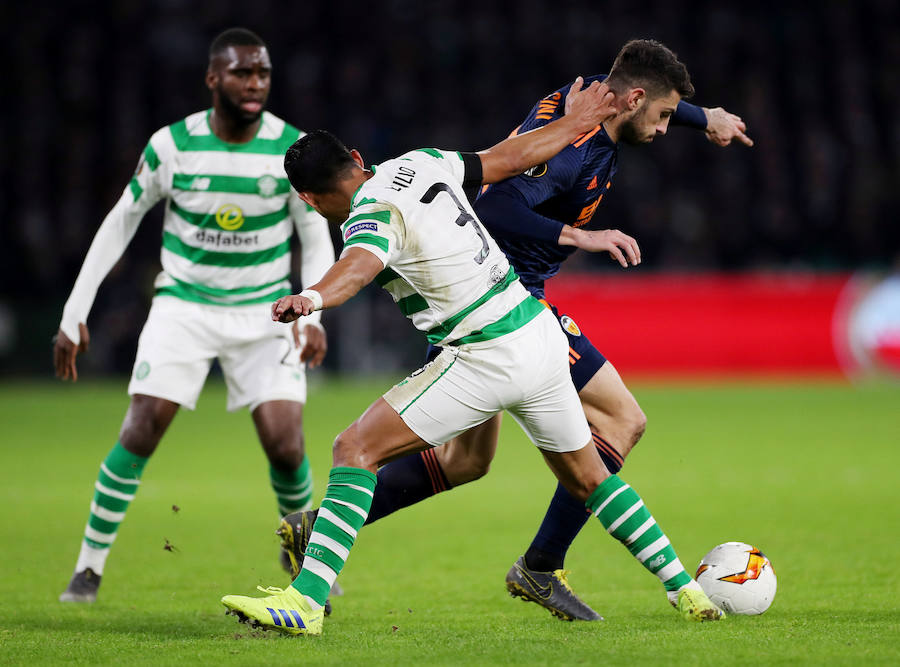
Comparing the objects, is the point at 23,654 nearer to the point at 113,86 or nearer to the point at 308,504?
the point at 308,504

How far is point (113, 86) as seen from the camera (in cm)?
2069

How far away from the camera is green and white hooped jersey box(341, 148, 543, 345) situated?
4.27 meters

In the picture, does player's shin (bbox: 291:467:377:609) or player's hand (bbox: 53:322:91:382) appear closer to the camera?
player's shin (bbox: 291:467:377:609)

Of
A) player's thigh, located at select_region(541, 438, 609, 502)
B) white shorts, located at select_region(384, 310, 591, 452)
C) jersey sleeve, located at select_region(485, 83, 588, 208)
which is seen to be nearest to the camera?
white shorts, located at select_region(384, 310, 591, 452)

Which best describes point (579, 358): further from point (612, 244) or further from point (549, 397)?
point (612, 244)

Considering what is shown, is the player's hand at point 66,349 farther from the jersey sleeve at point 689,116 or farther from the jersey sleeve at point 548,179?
the jersey sleeve at point 689,116

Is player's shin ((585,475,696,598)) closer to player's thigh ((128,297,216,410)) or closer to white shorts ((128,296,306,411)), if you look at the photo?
white shorts ((128,296,306,411))

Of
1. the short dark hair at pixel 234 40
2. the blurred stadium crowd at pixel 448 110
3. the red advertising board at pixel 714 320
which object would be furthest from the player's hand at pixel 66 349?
the blurred stadium crowd at pixel 448 110

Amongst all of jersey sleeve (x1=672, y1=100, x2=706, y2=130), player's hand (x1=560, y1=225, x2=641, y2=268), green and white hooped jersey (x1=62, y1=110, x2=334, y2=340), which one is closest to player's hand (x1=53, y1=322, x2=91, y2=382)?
green and white hooped jersey (x1=62, y1=110, x2=334, y2=340)

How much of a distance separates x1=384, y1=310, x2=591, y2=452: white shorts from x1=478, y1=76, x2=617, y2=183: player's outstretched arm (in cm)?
65

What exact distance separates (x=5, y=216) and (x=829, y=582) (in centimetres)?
1650

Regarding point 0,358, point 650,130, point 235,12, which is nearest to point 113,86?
point 235,12

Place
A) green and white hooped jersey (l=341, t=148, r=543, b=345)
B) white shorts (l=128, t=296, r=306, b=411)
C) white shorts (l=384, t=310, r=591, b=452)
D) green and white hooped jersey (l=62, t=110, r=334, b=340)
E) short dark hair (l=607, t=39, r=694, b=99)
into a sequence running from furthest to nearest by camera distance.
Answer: green and white hooped jersey (l=62, t=110, r=334, b=340) → white shorts (l=128, t=296, r=306, b=411) → short dark hair (l=607, t=39, r=694, b=99) → white shorts (l=384, t=310, r=591, b=452) → green and white hooped jersey (l=341, t=148, r=543, b=345)

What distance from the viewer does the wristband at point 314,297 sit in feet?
12.8
